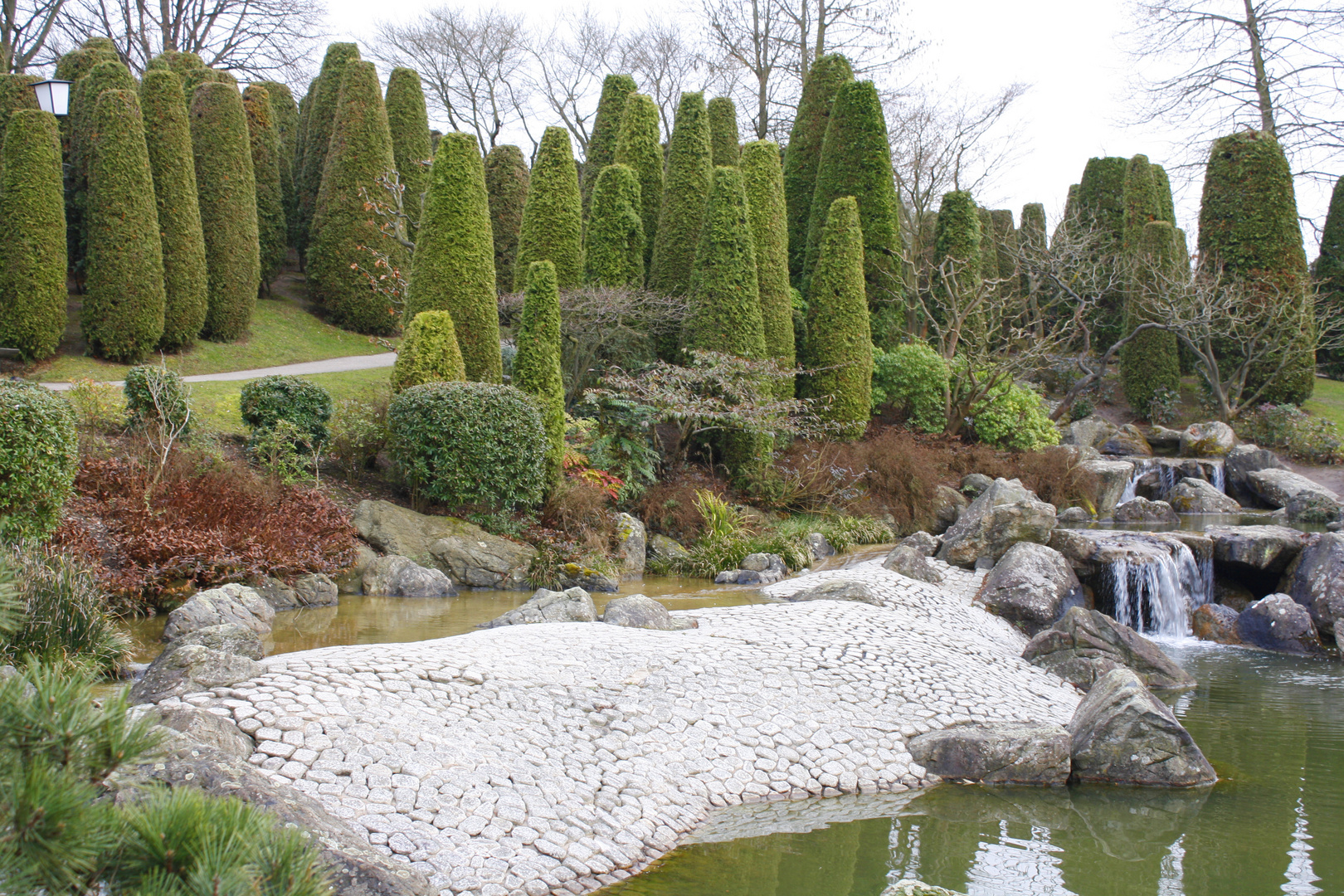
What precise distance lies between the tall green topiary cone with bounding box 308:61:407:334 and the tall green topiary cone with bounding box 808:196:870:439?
1112cm

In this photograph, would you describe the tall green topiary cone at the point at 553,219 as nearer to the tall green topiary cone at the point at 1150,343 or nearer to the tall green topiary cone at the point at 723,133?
the tall green topiary cone at the point at 723,133

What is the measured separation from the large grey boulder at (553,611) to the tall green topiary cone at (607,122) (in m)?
15.4

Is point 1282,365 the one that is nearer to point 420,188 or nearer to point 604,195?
point 604,195

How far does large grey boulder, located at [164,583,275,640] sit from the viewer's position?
6.54m

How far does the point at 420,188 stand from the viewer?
78.4 ft

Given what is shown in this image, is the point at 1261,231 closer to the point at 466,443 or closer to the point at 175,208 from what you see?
the point at 466,443

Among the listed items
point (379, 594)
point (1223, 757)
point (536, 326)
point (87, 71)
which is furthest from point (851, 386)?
point (87, 71)

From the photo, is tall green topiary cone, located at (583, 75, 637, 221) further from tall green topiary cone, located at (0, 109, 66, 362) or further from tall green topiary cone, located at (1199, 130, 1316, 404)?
tall green topiary cone, located at (1199, 130, 1316, 404)

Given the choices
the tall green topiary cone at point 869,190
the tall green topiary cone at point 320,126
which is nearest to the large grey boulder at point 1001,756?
the tall green topiary cone at point 869,190

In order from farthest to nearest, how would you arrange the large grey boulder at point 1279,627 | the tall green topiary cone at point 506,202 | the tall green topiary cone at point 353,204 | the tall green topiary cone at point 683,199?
the tall green topiary cone at point 506,202
the tall green topiary cone at point 353,204
the tall green topiary cone at point 683,199
the large grey boulder at point 1279,627

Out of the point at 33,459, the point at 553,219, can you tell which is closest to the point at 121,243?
the point at 553,219

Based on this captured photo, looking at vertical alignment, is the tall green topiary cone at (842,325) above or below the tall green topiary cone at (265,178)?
below

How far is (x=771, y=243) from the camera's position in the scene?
17016 mm

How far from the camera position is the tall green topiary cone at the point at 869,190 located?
65.4 feet
